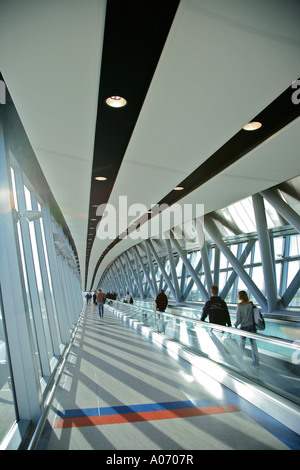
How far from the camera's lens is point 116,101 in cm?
490

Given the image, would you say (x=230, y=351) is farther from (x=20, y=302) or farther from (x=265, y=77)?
(x=265, y=77)

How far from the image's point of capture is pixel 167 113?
206 inches

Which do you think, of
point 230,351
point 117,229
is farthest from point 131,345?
point 117,229

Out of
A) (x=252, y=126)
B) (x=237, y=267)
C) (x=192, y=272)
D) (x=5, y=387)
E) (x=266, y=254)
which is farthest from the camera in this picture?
(x=192, y=272)

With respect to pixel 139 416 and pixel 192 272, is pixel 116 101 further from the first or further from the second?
pixel 192 272

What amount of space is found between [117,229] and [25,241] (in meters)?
9.46

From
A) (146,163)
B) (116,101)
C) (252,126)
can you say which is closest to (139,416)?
(116,101)

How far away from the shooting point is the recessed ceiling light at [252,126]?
5656mm

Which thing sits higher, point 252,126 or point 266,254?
point 252,126

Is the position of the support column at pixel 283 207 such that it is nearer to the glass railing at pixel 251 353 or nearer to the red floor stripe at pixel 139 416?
the glass railing at pixel 251 353

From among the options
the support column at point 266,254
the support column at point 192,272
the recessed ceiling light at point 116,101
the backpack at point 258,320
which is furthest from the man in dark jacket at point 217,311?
the support column at point 192,272

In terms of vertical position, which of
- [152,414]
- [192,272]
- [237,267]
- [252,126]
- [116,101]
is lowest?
[152,414]

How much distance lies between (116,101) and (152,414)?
485cm

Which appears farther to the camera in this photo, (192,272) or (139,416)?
(192,272)
